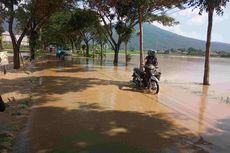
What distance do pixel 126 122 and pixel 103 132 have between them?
1293 millimetres

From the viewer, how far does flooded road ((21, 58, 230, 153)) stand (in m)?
7.72

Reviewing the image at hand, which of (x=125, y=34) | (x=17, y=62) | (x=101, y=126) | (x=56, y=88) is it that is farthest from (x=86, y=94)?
(x=125, y=34)

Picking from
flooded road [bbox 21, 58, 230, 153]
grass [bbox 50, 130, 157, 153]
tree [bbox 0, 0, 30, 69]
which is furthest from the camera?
tree [bbox 0, 0, 30, 69]

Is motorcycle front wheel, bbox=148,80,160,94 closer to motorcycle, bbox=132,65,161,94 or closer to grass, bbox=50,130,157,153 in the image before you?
motorcycle, bbox=132,65,161,94

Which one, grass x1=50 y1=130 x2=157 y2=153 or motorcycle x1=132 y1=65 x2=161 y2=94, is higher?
motorcycle x1=132 y1=65 x2=161 y2=94

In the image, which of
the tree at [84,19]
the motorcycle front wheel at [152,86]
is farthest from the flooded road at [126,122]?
the tree at [84,19]

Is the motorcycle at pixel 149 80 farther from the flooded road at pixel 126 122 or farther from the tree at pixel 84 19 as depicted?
the tree at pixel 84 19

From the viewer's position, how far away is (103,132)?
8.67 metres

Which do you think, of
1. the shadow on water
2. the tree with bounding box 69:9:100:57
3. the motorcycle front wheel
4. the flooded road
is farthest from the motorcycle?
the tree with bounding box 69:9:100:57

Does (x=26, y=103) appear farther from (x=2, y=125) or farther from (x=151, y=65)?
(x=151, y=65)

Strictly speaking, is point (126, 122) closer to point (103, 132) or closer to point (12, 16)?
point (103, 132)

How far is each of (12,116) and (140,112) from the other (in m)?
3.59

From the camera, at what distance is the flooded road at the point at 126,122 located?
772cm

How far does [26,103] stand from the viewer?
12266 millimetres
